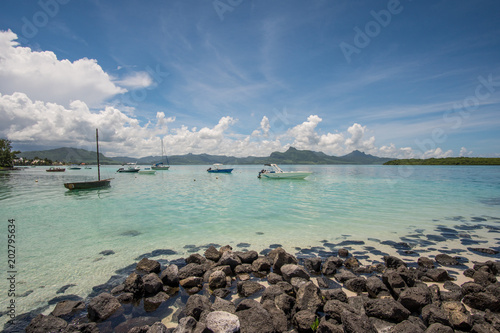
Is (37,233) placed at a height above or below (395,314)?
below

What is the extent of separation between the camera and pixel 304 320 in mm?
5469

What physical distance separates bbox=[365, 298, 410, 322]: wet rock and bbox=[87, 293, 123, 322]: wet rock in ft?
22.0

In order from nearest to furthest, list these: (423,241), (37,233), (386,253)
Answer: (386,253)
(423,241)
(37,233)

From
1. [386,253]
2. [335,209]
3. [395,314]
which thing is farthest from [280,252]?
[335,209]

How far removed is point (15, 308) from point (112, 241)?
6298 millimetres

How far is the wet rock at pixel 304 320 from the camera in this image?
539cm

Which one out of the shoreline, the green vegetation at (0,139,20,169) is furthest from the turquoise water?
the green vegetation at (0,139,20,169)

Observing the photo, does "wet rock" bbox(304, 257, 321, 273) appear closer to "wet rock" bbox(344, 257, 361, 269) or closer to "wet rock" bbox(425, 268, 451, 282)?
"wet rock" bbox(344, 257, 361, 269)

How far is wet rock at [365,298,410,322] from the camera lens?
18.2ft

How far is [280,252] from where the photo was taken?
8.98 meters

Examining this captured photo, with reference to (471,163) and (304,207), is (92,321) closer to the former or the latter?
(304,207)

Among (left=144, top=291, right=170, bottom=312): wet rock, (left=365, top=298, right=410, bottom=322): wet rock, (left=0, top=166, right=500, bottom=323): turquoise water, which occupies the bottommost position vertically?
(left=0, top=166, right=500, bottom=323): turquoise water

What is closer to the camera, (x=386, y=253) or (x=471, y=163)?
(x=386, y=253)

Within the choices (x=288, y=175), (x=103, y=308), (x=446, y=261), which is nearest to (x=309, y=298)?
(x=103, y=308)
